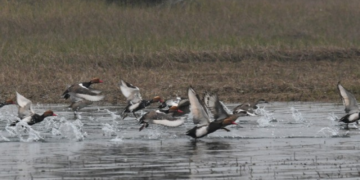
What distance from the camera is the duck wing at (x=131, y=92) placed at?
17781mm

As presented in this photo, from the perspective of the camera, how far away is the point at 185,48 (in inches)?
1035

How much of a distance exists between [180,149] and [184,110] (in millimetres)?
2907

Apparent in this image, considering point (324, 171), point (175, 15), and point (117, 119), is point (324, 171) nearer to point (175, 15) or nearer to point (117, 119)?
point (117, 119)

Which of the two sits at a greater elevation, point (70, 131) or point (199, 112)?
point (199, 112)

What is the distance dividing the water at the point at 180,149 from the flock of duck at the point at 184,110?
209 mm

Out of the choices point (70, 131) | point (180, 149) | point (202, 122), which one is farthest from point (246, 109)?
point (180, 149)

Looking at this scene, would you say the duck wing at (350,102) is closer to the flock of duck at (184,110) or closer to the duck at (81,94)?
the flock of duck at (184,110)

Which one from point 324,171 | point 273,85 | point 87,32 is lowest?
point 324,171

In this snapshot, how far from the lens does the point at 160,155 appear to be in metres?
13.2

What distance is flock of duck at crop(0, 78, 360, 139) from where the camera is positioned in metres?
14.9

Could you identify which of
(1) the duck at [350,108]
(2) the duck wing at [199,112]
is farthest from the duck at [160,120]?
(1) the duck at [350,108]

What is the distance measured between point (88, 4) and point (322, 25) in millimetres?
8386

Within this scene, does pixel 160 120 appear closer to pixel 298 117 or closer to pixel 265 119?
pixel 265 119

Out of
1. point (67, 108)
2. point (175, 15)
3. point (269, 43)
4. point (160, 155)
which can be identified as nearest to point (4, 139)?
point (160, 155)
